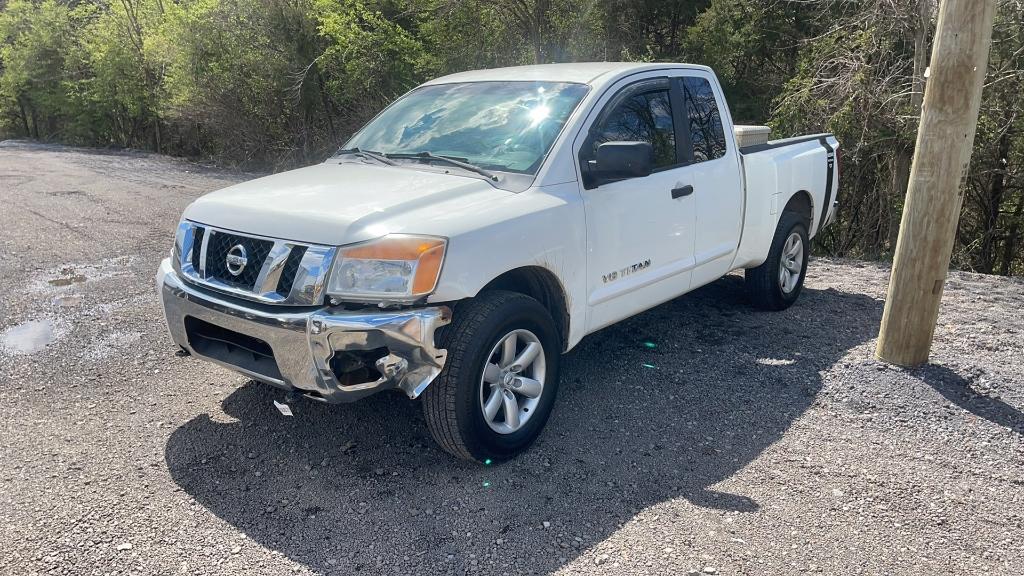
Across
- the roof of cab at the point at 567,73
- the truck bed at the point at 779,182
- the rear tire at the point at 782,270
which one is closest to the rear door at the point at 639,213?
the roof of cab at the point at 567,73

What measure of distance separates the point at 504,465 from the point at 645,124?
7.45 ft

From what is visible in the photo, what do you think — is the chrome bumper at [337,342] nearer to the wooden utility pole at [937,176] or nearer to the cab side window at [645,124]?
the cab side window at [645,124]

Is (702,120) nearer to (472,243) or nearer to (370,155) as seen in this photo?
(370,155)

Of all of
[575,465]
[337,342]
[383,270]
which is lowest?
[575,465]

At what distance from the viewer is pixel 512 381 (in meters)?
3.72

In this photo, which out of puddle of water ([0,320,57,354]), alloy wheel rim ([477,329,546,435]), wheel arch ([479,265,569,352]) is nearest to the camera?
alloy wheel rim ([477,329,546,435])

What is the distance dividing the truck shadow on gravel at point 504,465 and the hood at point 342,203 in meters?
1.18

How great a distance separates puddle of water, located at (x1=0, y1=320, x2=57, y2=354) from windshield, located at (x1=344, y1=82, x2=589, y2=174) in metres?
2.71

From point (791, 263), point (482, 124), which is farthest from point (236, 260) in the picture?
point (791, 263)

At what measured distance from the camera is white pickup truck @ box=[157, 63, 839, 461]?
3248mm

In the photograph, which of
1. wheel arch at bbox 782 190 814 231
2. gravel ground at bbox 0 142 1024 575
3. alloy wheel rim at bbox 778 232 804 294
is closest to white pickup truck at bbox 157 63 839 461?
gravel ground at bbox 0 142 1024 575

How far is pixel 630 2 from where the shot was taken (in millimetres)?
17234

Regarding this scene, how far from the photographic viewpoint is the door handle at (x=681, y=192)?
462cm

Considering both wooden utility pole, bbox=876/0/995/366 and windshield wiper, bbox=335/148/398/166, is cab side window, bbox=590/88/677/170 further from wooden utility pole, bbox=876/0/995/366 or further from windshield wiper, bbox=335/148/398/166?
wooden utility pole, bbox=876/0/995/366
